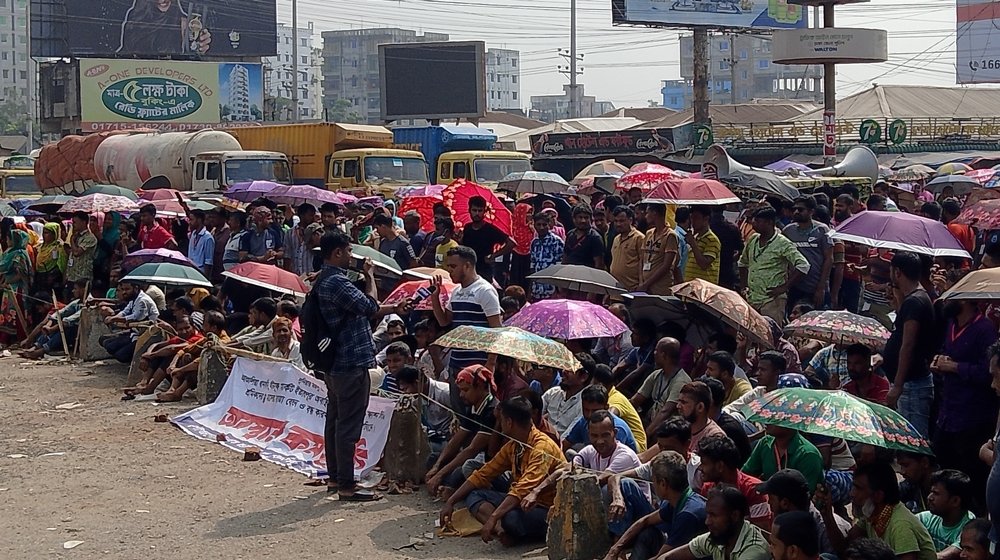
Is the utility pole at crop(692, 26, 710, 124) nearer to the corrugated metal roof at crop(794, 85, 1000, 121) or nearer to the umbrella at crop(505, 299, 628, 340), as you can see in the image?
the corrugated metal roof at crop(794, 85, 1000, 121)

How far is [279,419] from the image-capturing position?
11125 millimetres

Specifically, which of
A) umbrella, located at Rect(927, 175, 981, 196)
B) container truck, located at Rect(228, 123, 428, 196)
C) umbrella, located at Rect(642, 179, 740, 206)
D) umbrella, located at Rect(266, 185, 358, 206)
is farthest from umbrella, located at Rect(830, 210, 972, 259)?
container truck, located at Rect(228, 123, 428, 196)

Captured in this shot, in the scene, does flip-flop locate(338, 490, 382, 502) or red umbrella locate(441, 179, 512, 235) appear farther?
red umbrella locate(441, 179, 512, 235)

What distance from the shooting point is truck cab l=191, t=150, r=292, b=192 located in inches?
1030

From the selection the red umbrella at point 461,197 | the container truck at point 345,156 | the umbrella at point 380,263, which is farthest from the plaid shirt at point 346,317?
the container truck at point 345,156

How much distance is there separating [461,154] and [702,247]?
1616 centimetres

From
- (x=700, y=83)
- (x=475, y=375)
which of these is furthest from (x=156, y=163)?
(x=475, y=375)

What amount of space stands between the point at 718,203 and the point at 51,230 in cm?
970

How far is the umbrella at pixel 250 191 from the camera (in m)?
20.0

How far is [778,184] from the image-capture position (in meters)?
16.9

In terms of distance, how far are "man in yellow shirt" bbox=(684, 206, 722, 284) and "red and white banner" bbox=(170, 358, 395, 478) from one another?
3.48 metres

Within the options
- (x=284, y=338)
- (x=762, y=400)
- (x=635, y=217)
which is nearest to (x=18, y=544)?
(x=284, y=338)

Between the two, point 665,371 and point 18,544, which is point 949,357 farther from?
point 18,544

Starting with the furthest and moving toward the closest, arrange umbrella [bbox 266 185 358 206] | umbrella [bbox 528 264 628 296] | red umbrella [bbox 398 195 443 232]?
umbrella [bbox 266 185 358 206], red umbrella [bbox 398 195 443 232], umbrella [bbox 528 264 628 296]
